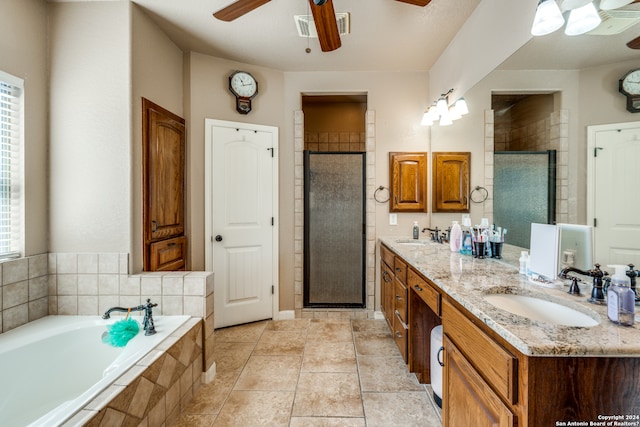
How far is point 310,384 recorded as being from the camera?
190 cm

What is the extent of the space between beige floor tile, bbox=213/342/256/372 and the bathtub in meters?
0.59

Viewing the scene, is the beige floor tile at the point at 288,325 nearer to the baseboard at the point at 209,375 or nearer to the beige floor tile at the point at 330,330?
the beige floor tile at the point at 330,330

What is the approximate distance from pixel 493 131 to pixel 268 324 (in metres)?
2.63

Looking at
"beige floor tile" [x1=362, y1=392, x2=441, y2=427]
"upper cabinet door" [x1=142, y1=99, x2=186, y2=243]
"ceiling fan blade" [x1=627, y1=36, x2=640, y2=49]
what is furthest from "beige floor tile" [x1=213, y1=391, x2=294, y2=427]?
"ceiling fan blade" [x1=627, y1=36, x2=640, y2=49]

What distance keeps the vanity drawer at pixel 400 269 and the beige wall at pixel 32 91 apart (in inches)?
100

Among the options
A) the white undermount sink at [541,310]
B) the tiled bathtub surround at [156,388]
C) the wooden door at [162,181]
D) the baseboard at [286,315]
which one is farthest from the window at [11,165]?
the white undermount sink at [541,310]

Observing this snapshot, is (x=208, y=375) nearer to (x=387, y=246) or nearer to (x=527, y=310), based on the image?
(x=387, y=246)

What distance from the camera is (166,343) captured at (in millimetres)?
1548

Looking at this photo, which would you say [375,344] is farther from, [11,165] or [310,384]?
[11,165]

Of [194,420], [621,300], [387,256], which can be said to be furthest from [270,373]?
[621,300]

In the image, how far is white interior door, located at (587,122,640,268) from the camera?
1.02 meters

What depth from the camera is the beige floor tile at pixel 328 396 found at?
5.39 feet

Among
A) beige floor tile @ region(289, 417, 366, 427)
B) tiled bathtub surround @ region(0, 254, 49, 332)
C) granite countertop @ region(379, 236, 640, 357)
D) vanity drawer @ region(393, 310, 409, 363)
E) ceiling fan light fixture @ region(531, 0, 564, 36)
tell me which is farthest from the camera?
vanity drawer @ region(393, 310, 409, 363)

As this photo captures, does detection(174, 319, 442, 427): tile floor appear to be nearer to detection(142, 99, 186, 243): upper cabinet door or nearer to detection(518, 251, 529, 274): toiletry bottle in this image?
detection(518, 251, 529, 274): toiletry bottle
